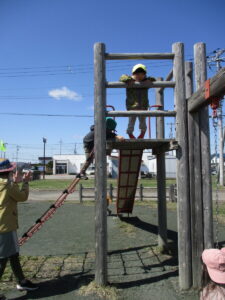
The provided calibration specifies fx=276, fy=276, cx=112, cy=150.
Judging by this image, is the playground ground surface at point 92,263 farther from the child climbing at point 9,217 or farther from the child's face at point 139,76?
the child's face at point 139,76

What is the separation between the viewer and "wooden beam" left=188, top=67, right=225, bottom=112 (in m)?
3.00

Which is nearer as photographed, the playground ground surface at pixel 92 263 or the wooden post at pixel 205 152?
the wooden post at pixel 205 152

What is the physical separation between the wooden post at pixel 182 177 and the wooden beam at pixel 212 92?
238mm

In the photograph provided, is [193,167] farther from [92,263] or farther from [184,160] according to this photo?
[92,263]

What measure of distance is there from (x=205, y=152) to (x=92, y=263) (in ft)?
9.99

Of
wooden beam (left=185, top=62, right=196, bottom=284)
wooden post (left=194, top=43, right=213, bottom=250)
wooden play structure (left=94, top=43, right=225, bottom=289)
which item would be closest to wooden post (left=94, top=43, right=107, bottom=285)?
wooden play structure (left=94, top=43, right=225, bottom=289)

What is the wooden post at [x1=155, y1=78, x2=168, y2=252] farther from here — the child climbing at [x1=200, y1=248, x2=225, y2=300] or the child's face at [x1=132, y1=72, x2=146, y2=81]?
the child climbing at [x1=200, y1=248, x2=225, y2=300]

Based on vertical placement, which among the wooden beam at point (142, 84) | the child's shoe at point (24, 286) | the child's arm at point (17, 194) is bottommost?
the child's shoe at point (24, 286)

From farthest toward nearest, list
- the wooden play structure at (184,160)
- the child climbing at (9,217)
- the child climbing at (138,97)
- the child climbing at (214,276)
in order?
the child climbing at (138,97) < the wooden play structure at (184,160) < the child climbing at (9,217) < the child climbing at (214,276)

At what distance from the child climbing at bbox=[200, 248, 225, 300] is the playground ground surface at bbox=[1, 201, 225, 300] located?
1.91 meters

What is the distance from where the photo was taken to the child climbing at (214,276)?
214 cm

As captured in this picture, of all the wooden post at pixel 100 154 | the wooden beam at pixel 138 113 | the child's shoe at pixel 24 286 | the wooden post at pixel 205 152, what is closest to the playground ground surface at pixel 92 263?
the child's shoe at pixel 24 286

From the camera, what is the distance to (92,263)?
209 inches

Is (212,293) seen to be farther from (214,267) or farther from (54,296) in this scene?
(54,296)
